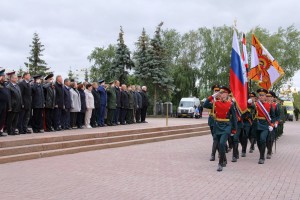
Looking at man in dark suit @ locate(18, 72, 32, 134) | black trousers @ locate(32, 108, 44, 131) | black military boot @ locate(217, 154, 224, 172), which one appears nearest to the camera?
black military boot @ locate(217, 154, 224, 172)

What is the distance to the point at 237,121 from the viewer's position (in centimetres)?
1228

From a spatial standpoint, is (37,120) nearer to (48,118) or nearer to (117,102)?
(48,118)

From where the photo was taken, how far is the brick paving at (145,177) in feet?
23.9

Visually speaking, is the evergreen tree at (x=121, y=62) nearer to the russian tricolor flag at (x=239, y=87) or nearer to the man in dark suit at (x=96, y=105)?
the man in dark suit at (x=96, y=105)

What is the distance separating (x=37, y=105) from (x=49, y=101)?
54cm

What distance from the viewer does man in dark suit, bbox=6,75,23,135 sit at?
40.4 ft

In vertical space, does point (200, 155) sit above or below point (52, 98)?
below

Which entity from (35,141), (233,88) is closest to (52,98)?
(35,141)

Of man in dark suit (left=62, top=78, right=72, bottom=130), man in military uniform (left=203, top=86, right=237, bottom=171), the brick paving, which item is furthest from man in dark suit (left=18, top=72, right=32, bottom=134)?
man in military uniform (left=203, top=86, right=237, bottom=171)

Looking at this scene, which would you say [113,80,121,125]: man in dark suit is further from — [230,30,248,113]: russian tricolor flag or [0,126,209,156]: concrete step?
[230,30,248,113]: russian tricolor flag

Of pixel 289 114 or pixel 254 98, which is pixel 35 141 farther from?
pixel 289 114

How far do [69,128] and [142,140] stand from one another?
2.70 meters

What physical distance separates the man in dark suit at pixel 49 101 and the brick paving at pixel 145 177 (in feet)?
8.71

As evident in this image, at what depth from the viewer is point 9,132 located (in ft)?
41.6
